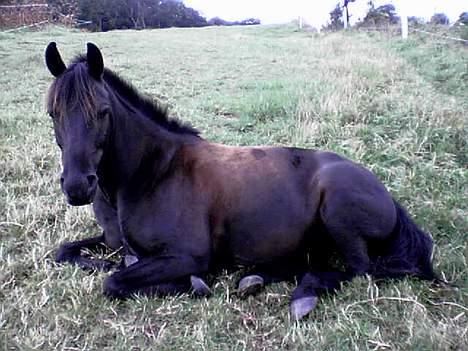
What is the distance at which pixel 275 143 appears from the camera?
552 cm

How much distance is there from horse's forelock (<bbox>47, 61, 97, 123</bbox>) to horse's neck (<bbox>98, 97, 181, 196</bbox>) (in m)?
0.34

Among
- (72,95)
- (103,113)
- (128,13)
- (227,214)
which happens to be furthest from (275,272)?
(128,13)

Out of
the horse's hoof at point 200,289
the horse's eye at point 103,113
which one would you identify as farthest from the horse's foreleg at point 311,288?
the horse's eye at point 103,113

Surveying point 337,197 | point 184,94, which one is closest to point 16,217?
point 337,197

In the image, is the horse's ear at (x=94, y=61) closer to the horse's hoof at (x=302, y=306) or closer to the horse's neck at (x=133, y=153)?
the horse's neck at (x=133, y=153)

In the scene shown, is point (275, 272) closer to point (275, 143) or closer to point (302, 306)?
point (302, 306)

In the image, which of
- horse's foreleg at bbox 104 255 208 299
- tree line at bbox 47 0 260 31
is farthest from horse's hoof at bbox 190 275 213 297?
tree line at bbox 47 0 260 31

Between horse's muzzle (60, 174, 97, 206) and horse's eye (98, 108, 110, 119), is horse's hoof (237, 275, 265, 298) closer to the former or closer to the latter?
horse's muzzle (60, 174, 97, 206)

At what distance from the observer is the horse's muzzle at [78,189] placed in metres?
2.75

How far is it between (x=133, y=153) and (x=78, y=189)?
690mm

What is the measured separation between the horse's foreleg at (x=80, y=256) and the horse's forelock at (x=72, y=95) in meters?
1.02

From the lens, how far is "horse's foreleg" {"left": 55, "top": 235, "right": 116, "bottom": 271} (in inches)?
136

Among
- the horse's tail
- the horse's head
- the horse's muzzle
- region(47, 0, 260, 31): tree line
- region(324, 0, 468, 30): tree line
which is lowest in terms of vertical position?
the horse's tail

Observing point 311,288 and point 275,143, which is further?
point 275,143
